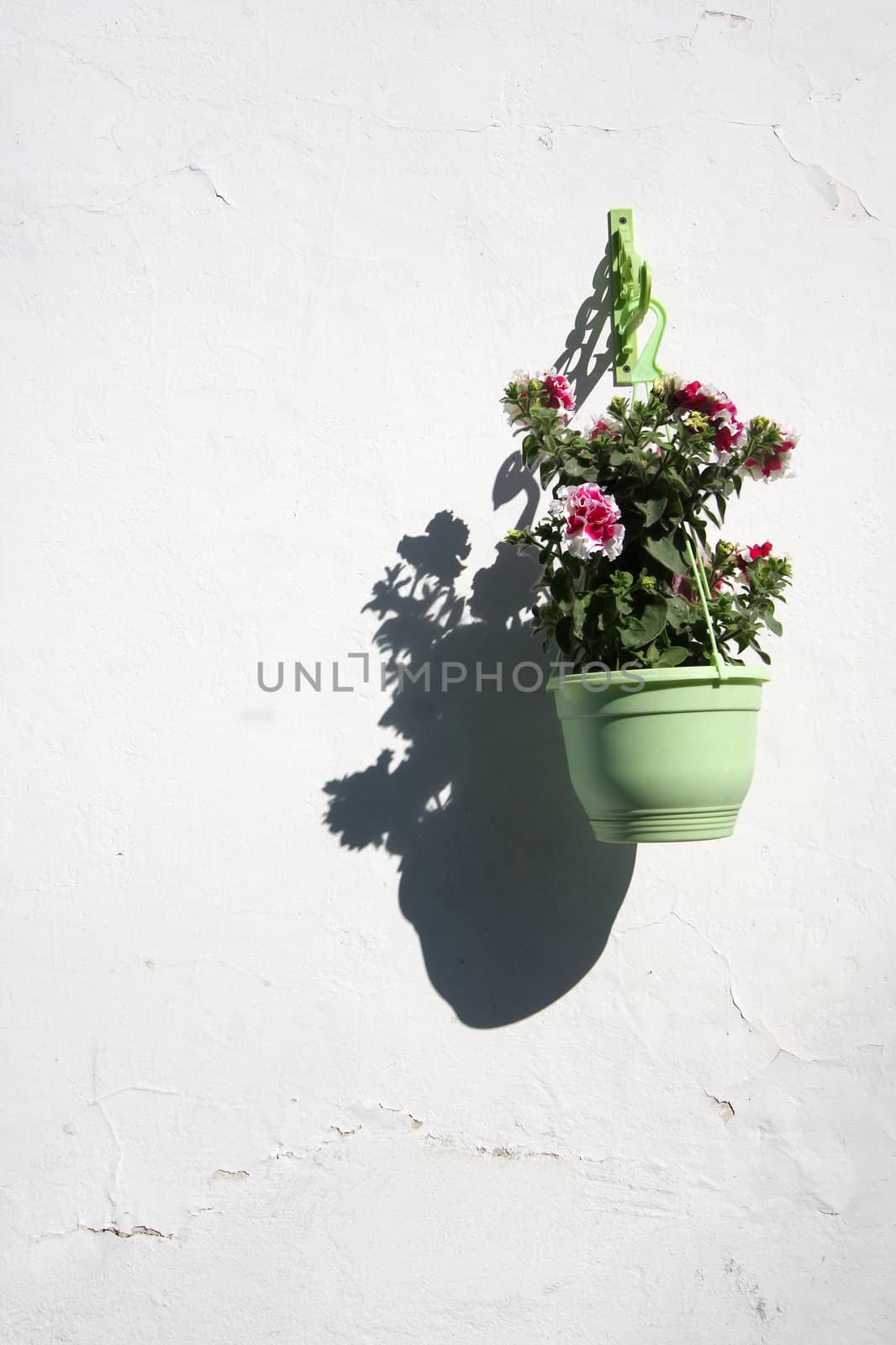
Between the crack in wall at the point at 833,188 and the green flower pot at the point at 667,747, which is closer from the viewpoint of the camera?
the green flower pot at the point at 667,747

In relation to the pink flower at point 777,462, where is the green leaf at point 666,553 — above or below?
below

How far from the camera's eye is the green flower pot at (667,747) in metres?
1.20

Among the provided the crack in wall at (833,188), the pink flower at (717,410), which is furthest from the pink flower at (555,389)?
the crack in wall at (833,188)

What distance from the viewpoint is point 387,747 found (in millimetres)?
1451

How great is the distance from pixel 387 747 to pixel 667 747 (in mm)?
434

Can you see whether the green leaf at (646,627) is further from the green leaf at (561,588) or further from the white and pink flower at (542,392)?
the white and pink flower at (542,392)

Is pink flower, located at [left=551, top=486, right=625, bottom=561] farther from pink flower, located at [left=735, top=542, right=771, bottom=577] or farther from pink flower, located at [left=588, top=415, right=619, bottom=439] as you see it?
pink flower, located at [left=735, top=542, right=771, bottom=577]

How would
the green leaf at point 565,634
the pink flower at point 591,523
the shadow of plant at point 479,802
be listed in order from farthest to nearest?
the shadow of plant at point 479,802
the green leaf at point 565,634
the pink flower at point 591,523

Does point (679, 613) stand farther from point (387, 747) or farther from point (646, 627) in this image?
point (387, 747)

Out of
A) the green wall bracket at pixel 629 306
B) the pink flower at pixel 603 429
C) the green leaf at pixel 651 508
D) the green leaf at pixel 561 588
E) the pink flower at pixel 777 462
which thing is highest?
the green wall bracket at pixel 629 306

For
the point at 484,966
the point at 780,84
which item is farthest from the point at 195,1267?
the point at 780,84

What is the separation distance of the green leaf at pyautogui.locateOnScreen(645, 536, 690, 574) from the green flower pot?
0.45ft

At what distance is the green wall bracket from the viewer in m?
1.47

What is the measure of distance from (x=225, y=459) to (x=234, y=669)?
12.2 inches
